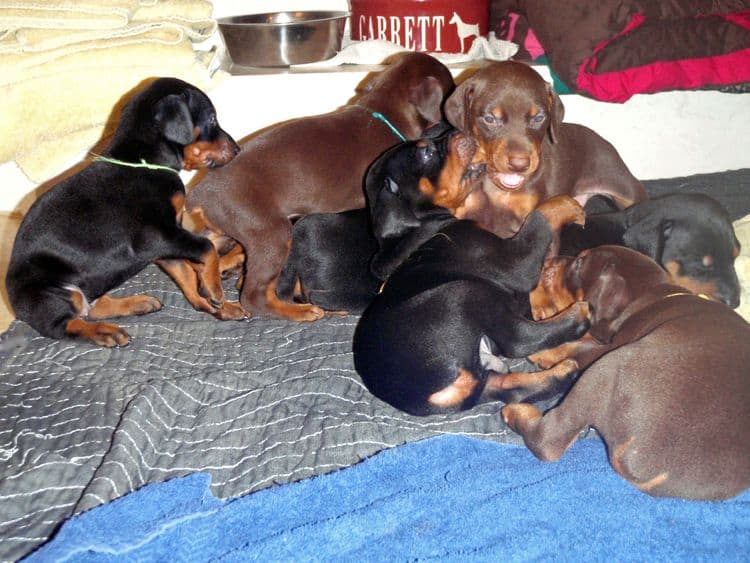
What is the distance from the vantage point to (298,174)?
3.57 metres

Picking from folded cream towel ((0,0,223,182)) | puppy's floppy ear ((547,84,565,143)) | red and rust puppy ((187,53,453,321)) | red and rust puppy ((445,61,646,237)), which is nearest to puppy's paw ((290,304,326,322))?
red and rust puppy ((187,53,453,321))

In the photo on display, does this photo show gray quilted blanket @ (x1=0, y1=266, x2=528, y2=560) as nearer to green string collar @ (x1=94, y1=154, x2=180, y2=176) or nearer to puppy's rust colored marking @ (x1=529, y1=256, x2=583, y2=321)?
puppy's rust colored marking @ (x1=529, y1=256, x2=583, y2=321)

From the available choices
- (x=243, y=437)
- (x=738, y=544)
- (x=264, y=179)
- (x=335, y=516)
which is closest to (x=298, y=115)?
(x=264, y=179)

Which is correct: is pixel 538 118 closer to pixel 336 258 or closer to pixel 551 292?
pixel 551 292

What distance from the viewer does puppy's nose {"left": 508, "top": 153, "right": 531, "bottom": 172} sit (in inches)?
123

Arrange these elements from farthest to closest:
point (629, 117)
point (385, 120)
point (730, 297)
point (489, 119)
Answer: point (629, 117)
point (385, 120)
point (489, 119)
point (730, 297)

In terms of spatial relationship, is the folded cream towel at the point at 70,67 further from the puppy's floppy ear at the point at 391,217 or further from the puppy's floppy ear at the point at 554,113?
the puppy's floppy ear at the point at 554,113

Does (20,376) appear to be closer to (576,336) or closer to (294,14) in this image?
(576,336)

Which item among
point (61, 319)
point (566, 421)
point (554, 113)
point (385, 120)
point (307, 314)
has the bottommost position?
point (307, 314)

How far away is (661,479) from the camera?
83.0 inches

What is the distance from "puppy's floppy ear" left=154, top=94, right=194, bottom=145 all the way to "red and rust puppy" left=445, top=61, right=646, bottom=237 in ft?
4.06

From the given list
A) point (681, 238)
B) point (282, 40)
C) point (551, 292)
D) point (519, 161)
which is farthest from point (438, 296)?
point (282, 40)

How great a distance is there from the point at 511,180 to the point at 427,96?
→ 88 centimetres

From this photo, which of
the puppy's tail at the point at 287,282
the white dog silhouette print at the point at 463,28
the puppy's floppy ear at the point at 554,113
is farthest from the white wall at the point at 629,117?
the puppy's tail at the point at 287,282
